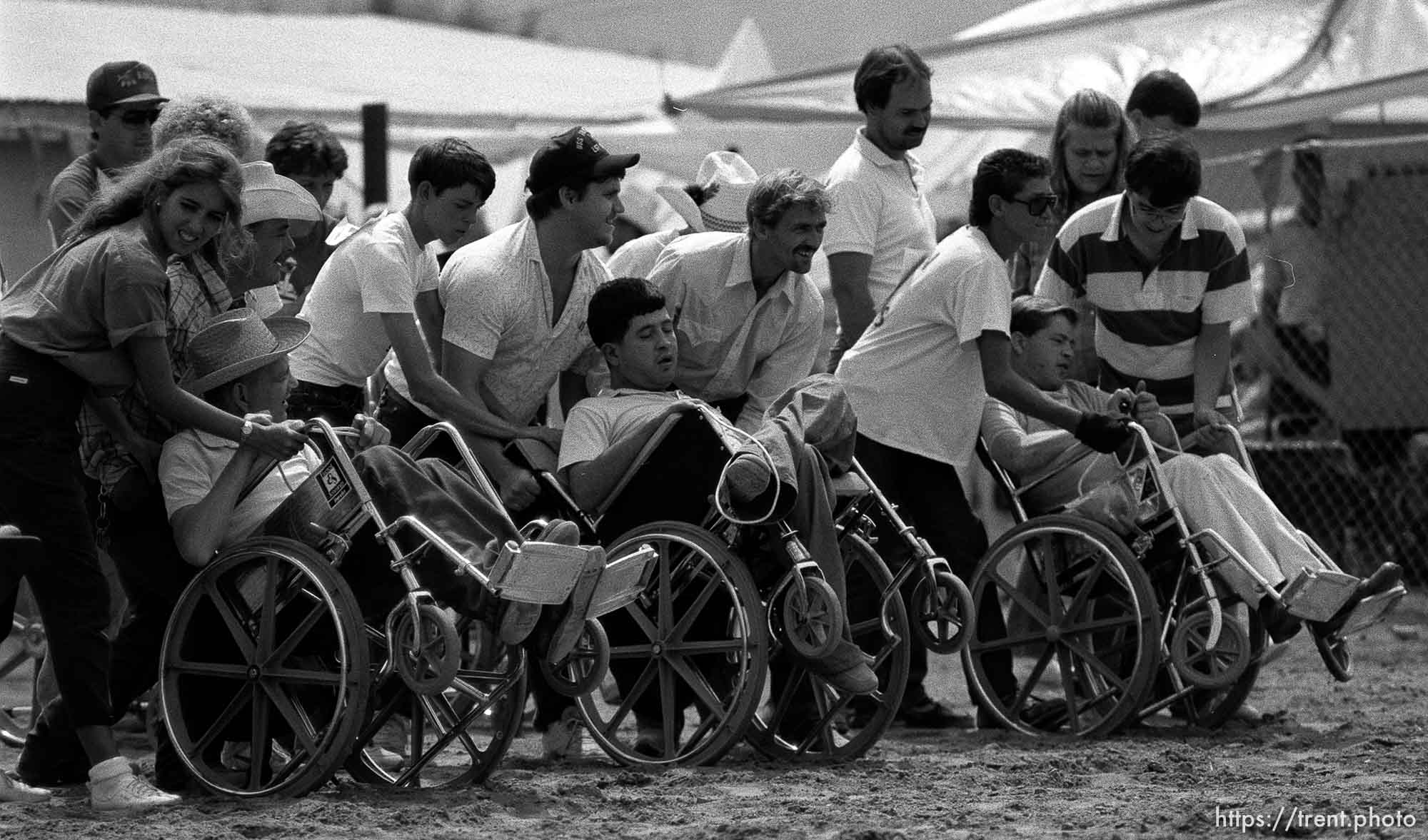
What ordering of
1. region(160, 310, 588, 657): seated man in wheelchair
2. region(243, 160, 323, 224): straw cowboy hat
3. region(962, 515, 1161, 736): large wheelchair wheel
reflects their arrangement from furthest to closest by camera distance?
region(962, 515, 1161, 736): large wheelchair wheel → region(243, 160, 323, 224): straw cowboy hat → region(160, 310, 588, 657): seated man in wheelchair

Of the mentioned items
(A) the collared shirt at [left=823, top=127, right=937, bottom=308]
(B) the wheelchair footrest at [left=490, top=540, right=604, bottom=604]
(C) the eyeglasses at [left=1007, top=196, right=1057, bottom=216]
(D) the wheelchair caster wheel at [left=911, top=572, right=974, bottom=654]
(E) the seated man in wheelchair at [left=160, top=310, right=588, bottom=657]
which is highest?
(A) the collared shirt at [left=823, top=127, right=937, bottom=308]

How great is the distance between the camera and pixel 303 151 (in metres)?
6.52

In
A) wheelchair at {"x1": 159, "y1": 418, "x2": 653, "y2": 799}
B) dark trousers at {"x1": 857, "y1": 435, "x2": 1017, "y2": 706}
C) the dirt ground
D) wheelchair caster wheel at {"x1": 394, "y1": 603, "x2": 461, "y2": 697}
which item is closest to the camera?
the dirt ground

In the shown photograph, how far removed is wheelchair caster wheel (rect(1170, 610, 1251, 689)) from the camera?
585cm

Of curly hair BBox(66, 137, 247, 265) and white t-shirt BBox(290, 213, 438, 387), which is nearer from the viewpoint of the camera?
curly hair BBox(66, 137, 247, 265)

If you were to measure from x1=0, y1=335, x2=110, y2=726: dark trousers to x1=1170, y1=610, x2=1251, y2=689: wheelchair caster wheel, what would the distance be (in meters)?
2.97

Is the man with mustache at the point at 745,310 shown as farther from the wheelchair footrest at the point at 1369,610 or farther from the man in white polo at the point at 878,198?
the wheelchair footrest at the point at 1369,610

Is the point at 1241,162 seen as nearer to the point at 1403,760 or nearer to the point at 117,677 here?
the point at 1403,760

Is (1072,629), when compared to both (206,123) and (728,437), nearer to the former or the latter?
(728,437)

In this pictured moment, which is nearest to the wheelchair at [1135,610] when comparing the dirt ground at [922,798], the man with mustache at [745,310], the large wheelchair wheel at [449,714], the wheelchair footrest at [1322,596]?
the wheelchair footrest at [1322,596]

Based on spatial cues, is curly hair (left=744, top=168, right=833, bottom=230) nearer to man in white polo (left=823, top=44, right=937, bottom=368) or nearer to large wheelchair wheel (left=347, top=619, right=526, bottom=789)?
man in white polo (left=823, top=44, right=937, bottom=368)

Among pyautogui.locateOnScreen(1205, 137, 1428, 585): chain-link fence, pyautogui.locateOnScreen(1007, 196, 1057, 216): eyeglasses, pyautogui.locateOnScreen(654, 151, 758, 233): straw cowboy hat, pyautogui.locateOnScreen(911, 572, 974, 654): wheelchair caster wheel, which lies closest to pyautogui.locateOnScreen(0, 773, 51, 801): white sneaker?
pyautogui.locateOnScreen(911, 572, 974, 654): wheelchair caster wheel

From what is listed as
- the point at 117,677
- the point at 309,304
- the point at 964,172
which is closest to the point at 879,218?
the point at 309,304

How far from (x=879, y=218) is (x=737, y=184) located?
0.50 m
